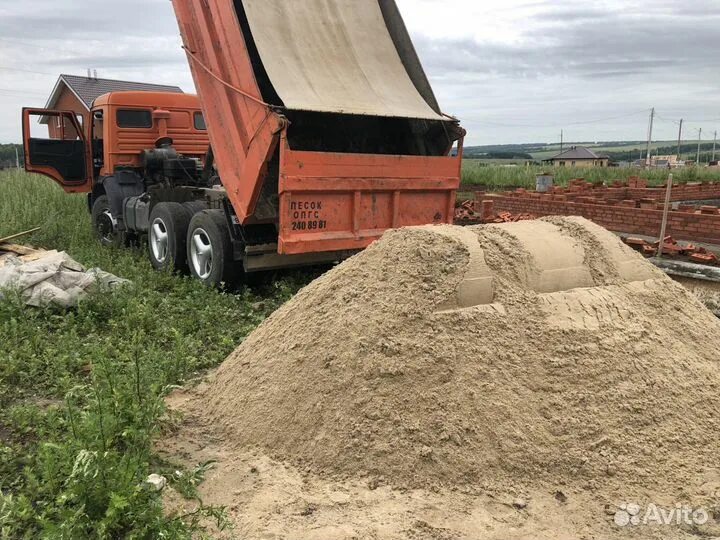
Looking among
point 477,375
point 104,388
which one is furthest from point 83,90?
point 477,375

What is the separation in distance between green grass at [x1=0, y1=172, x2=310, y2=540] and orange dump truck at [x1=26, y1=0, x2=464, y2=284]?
26.0 inches

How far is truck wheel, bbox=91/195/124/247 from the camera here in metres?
9.49

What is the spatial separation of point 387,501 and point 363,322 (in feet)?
3.40

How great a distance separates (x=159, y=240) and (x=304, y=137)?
2.44 meters

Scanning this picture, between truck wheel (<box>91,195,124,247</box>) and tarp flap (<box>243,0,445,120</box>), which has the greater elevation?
tarp flap (<box>243,0,445,120</box>)

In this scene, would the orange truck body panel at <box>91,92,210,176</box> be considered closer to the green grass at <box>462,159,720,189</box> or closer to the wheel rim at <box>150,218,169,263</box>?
the wheel rim at <box>150,218,169,263</box>

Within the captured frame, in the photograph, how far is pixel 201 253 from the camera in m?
7.11

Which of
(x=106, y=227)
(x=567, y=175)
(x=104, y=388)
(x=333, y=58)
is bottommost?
(x=104, y=388)

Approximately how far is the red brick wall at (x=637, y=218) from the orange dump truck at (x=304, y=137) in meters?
4.02

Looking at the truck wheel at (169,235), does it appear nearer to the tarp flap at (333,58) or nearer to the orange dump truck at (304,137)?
the orange dump truck at (304,137)

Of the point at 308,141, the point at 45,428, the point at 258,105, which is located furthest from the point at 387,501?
the point at 308,141

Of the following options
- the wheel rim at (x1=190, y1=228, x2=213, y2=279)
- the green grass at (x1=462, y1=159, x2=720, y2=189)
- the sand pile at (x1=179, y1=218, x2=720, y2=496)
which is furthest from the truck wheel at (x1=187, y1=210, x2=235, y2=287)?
the green grass at (x1=462, y1=159, x2=720, y2=189)

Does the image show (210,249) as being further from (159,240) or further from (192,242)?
(159,240)

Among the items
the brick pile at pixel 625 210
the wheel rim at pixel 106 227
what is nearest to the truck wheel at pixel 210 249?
the wheel rim at pixel 106 227
